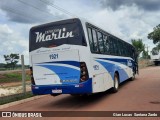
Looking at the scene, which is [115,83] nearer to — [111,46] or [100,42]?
[111,46]

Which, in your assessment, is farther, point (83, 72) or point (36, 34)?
point (36, 34)

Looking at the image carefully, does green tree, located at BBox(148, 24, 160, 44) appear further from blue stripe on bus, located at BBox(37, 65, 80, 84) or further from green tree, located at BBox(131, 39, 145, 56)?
blue stripe on bus, located at BBox(37, 65, 80, 84)

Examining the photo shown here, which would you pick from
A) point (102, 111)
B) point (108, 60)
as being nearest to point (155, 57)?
point (108, 60)

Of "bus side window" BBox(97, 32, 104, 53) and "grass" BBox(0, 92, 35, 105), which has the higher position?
"bus side window" BBox(97, 32, 104, 53)

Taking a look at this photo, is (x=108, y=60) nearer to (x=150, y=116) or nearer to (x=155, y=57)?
(x=150, y=116)

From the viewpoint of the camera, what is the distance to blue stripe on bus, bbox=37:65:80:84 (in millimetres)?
11039

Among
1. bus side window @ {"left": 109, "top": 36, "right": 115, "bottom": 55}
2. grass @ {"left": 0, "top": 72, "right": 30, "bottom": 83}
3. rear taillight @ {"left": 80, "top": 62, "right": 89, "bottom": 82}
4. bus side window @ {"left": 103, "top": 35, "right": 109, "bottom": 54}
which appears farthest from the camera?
grass @ {"left": 0, "top": 72, "right": 30, "bottom": 83}

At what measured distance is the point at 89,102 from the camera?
1230 centimetres

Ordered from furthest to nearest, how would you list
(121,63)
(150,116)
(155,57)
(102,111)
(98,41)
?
(155,57) → (121,63) → (98,41) → (102,111) → (150,116)

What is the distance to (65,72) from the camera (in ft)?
37.0

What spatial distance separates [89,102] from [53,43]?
2855mm

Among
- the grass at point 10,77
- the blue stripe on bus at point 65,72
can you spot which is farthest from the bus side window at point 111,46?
the grass at point 10,77

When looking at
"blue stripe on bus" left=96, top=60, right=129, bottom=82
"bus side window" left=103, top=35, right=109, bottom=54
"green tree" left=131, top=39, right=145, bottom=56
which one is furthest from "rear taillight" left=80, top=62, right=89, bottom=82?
"green tree" left=131, top=39, right=145, bottom=56

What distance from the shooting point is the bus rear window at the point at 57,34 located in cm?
1118
